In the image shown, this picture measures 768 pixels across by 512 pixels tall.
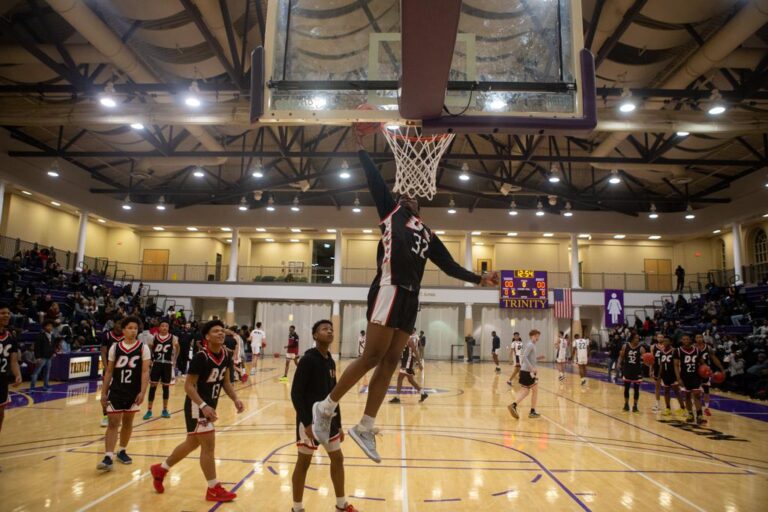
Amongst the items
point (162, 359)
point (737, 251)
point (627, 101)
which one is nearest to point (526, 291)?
point (737, 251)

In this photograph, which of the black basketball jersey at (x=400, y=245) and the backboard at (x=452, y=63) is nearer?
the black basketball jersey at (x=400, y=245)

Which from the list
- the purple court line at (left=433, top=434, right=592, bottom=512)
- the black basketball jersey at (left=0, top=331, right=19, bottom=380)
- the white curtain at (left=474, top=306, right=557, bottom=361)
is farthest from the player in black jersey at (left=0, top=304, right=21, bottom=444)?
the white curtain at (left=474, top=306, right=557, bottom=361)

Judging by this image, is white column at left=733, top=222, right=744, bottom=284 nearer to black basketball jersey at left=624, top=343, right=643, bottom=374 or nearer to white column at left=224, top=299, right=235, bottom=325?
black basketball jersey at left=624, top=343, right=643, bottom=374

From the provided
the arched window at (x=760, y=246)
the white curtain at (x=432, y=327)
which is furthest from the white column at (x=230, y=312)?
the arched window at (x=760, y=246)

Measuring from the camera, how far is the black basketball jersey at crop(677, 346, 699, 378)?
1093 cm

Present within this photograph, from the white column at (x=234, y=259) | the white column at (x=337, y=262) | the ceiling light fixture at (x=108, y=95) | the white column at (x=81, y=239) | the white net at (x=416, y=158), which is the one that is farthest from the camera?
the white column at (x=337, y=262)

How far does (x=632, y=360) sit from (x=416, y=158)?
33.6 ft

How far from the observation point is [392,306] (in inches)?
132

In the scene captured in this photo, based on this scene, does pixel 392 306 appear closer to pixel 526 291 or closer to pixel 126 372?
pixel 126 372

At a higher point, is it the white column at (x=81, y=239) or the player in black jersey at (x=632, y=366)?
the white column at (x=81, y=239)

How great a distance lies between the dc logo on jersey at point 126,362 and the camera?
670 cm

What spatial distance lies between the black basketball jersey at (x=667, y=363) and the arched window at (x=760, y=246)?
21202 millimetres

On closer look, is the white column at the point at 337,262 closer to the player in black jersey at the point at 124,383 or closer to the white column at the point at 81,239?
the white column at the point at 81,239

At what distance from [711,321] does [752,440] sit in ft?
47.7
